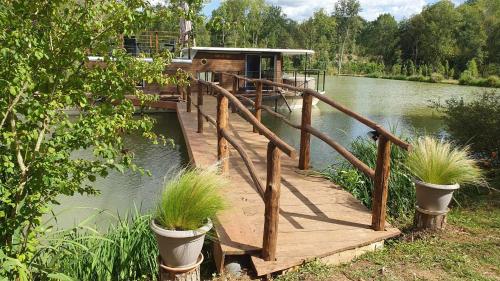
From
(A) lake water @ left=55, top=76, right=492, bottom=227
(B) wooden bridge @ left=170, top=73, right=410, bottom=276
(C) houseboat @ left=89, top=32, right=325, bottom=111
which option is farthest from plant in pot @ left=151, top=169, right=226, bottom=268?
(C) houseboat @ left=89, top=32, right=325, bottom=111

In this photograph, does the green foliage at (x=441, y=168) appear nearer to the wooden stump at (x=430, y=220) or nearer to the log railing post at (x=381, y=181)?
the wooden stump at (x=430, y=220)

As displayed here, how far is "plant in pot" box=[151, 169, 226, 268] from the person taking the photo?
2.85 m

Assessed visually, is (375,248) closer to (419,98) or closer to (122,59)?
(122,59)

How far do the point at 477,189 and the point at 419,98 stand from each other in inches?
725

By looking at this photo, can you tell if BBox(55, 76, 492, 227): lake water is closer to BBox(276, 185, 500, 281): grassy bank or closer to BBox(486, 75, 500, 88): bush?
BBox(276, 185, 500, 281): grassy bank

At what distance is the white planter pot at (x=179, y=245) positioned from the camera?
281cm

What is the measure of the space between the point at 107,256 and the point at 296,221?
5.34 feet

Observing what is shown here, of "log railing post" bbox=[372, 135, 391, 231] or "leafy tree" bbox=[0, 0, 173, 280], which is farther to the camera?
"log railing post" bbox=[372, 135, 391, 231]

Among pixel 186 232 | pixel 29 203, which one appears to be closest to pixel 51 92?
pixel 29 203

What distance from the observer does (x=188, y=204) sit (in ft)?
9.82

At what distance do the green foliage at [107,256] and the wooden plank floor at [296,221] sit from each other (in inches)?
25.2

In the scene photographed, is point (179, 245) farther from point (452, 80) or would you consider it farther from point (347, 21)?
point (347, 21)

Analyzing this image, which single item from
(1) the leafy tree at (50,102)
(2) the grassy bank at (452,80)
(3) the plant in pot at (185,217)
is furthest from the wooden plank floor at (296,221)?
(2) the grassy bank at (452,80)

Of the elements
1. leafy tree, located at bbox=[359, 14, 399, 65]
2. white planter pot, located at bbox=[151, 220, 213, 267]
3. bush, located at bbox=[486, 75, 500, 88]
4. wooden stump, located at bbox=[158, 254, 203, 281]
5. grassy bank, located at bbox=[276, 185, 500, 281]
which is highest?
leafy tree, located at bbox=[359, 14, 399, 65]
